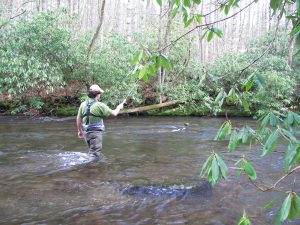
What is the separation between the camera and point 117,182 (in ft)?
20.3

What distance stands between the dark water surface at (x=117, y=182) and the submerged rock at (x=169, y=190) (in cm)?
11

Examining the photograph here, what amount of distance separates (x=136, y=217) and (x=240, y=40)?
2883 cm

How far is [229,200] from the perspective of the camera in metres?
5.32

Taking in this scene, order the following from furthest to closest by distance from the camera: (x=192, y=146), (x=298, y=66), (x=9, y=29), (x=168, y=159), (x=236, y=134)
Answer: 1. (x=298, y=66)
2. (x=9, y=29)
3. (x=192, y=146)
4. (x=168, y=159)
5. (x=236, y=134)

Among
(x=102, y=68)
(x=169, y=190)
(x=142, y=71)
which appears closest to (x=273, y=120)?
(x=142, y=71)

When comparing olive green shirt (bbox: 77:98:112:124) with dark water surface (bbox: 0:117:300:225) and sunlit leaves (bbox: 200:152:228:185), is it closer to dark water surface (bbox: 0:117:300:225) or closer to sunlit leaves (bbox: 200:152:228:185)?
dark water surface (bbox: 0:117:300:225)

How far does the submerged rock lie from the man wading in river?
6.15 feet

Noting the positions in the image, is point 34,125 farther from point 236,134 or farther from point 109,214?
point 236,134

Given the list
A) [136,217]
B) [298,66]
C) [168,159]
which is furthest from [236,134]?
[298,66]

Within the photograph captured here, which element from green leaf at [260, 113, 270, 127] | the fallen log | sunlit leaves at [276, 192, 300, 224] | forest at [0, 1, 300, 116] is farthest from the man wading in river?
the fallen log

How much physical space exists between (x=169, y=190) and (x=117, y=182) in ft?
3.47

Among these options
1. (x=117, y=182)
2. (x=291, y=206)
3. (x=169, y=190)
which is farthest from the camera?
(x=117, y=182)

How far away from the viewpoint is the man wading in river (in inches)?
280

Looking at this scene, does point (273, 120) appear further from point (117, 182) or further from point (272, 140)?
point (117, 182)
